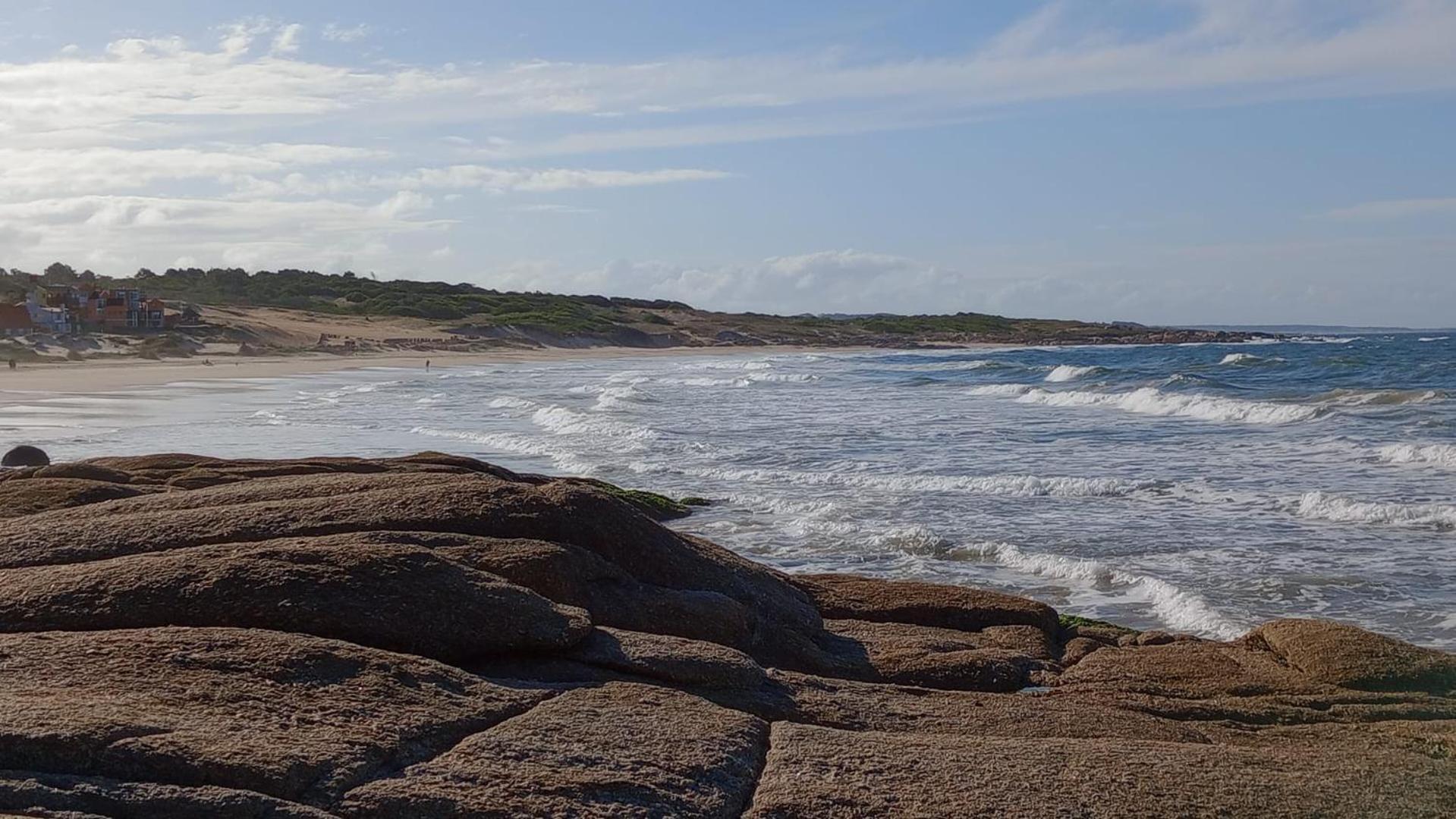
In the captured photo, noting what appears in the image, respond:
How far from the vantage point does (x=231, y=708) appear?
3904mm

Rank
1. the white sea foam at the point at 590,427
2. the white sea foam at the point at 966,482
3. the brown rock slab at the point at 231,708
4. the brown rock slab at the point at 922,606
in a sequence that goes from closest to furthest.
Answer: the brown rock slab at the point at 231,708
the brown rock slab at the point at 922,606
the white sea foam at the point at 966,482
the white sea foam at the point at 590,427

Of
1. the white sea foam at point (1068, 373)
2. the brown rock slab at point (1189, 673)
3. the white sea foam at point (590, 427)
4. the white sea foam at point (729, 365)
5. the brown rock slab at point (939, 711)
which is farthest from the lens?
the white sea foam at point (729, 365)

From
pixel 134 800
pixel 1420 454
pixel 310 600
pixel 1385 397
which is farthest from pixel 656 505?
pixel 1385 397

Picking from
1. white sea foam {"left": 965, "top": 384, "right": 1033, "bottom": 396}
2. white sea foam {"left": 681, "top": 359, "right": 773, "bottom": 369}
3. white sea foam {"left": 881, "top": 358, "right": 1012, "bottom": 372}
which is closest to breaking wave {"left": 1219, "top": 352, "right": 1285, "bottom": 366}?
white sea foam {"left": 881, "top": 358, "right": 1012, "bottom": 372}

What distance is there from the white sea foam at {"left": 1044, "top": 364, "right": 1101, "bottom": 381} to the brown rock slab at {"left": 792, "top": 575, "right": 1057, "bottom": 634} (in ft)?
143

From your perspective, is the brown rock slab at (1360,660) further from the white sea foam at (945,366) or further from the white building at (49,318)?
the white building at (49,318)

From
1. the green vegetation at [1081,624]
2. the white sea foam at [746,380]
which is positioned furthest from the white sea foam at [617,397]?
the green vegetation at [1081,624]

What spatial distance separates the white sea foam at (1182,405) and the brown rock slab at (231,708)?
28581mm

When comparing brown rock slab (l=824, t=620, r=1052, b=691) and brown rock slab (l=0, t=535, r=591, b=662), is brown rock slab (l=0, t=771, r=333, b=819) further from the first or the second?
brown rock slab (l=824, t=620, r=1052, b=691)

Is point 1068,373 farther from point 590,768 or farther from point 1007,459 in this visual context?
point 590,768

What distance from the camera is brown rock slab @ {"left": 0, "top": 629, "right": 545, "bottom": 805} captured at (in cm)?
348

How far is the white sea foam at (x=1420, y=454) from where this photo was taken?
20.4 metres

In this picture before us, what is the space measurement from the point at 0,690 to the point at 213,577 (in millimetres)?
1061

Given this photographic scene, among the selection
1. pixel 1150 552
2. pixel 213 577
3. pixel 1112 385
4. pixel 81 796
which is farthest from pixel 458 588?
pixel 1112 385
